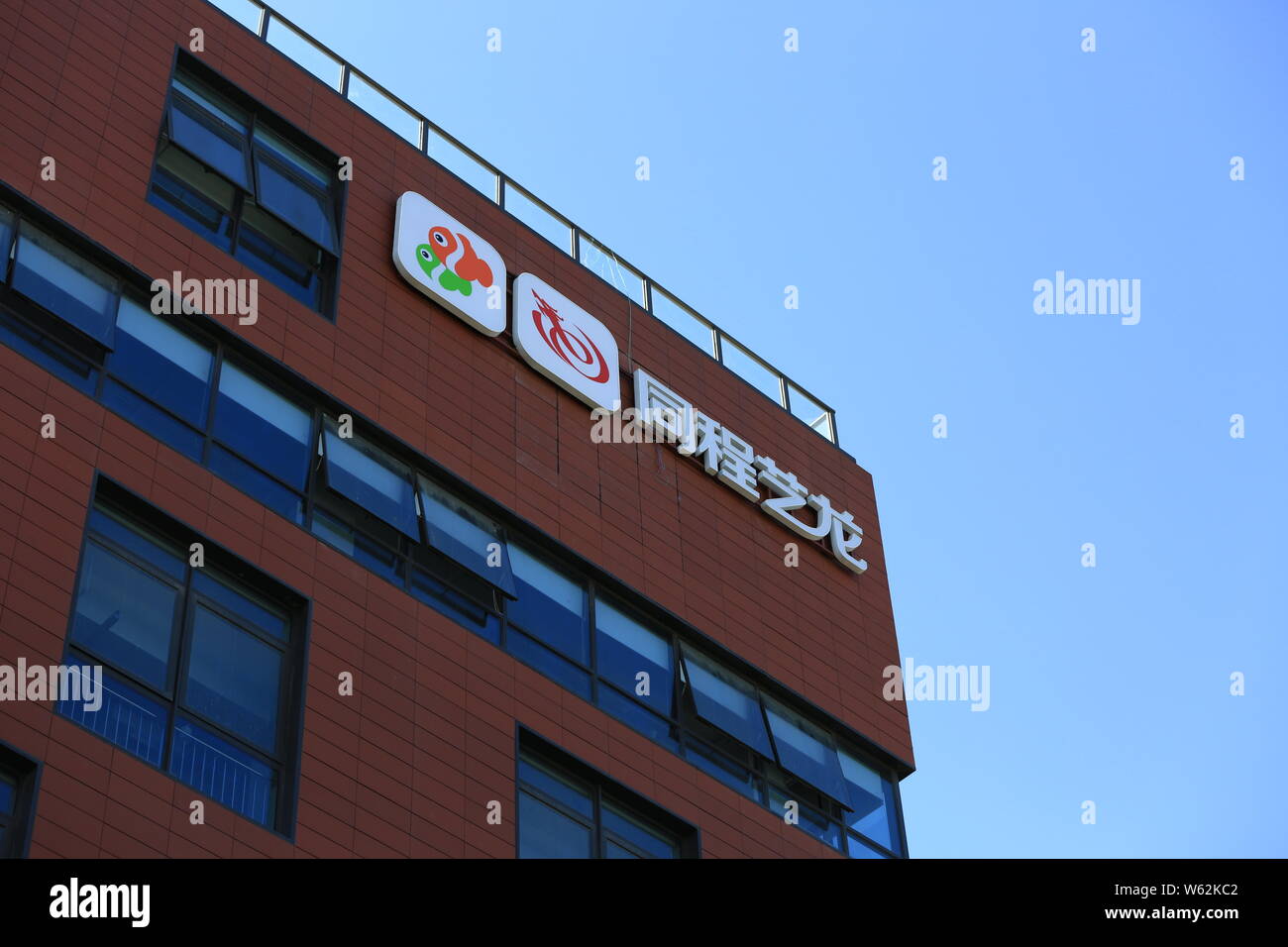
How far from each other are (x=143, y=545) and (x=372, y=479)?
11.5ft

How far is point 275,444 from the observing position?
74.0 ft

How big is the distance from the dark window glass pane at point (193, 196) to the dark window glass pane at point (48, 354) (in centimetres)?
311

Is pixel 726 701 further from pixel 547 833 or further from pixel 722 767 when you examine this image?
pixel 547 833

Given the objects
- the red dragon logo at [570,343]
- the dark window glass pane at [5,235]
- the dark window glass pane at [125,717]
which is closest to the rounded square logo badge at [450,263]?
the red dragon logo at [570,343]

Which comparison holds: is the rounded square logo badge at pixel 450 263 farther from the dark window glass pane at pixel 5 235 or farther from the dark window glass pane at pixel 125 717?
the dark window glass pane at pixel 125 717

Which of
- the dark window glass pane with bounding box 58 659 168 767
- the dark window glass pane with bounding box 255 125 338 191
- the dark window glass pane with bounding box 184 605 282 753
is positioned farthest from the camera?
the dark window glass pane with bounding box 255 125 338 191

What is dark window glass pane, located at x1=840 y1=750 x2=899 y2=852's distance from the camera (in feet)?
86.5

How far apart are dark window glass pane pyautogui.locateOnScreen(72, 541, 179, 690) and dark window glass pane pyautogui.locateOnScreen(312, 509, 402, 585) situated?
238 centimetres

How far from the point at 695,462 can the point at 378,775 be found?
29.9 ft

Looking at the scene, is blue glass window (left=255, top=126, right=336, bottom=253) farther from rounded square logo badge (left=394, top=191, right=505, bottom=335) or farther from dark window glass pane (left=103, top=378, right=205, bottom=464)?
dark window glass pane (left=103, top=378, right=205, bottom=464)

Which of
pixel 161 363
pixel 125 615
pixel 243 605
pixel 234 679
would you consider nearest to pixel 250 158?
pixel 161 363

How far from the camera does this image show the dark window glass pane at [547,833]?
21.8 m

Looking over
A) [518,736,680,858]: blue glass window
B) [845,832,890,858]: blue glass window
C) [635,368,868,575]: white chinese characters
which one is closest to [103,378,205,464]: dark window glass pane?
[518,736,680,858]: blue glass window
